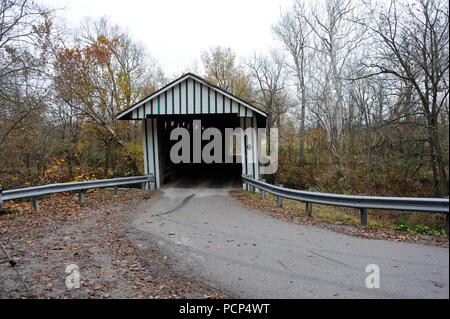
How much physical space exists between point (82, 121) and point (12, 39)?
20.6 feet

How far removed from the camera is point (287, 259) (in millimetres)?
4523

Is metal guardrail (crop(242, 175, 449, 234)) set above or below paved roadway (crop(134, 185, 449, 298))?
above

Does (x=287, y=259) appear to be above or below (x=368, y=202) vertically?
below

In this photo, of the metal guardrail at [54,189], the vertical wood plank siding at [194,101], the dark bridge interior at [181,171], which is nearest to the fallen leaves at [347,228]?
the vertical wood plank siding at [194,101]

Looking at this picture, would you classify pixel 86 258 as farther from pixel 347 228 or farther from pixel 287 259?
pixel 347 228

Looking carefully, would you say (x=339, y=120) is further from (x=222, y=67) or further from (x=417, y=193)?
(x=222, y=67)

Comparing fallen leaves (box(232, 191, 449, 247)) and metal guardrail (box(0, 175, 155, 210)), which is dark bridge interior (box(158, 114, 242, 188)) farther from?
fallen leaves (box(232, 191, 449, 247))

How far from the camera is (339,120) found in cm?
1888

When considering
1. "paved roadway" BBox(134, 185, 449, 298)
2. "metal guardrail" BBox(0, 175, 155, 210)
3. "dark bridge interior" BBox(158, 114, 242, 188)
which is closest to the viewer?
"paved roadway" BBox(134, 185, 449, 298)

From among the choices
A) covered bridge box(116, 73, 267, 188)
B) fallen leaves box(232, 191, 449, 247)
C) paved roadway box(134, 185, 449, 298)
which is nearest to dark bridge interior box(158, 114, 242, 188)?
covered bridge box(116, 73, 267, 188)

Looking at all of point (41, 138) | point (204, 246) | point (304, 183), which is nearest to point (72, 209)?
point (204, 246)

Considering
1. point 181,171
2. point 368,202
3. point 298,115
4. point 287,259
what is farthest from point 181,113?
point 298,115

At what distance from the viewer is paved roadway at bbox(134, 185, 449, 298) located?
10.6ft

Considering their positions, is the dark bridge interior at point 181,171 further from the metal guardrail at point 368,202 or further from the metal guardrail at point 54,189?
the metal guardrail at point 368,202
